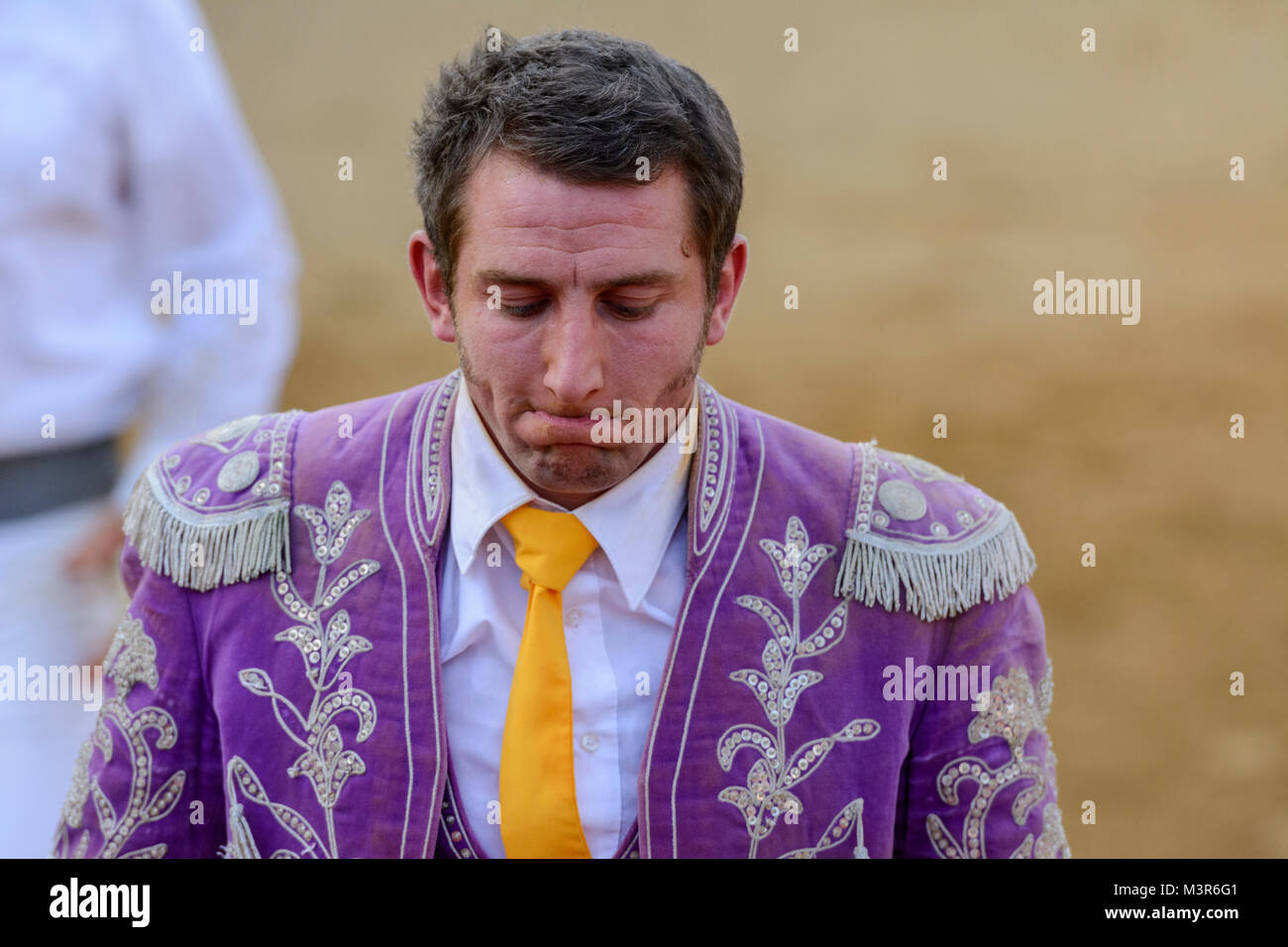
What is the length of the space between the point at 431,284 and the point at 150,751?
→ 0.68 metres

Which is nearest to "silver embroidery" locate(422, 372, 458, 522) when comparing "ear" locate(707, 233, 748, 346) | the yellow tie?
the yellow tie

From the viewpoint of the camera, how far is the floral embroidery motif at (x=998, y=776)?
1.88 meters

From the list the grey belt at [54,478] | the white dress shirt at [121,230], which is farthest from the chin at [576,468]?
the grey belt at [54,478]

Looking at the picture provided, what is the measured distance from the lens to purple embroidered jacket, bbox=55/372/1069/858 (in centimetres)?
182

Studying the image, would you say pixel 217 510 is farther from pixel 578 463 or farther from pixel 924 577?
pixel 924 577

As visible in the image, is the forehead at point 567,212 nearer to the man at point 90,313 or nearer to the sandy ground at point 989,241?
the man at point 90,313

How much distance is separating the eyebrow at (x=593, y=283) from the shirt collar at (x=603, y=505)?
0.81ft

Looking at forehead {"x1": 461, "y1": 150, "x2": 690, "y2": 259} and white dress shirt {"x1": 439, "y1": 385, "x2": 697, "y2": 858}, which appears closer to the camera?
forehead {"x1": 461, "y1": 150, "x2": 690, "y2": 259}

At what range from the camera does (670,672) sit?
181 cm

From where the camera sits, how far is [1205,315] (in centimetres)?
603

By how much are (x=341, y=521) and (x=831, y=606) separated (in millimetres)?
635

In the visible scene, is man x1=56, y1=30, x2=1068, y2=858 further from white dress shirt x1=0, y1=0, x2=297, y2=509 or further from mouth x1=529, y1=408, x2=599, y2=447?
white dress shirt x1=0, y1=0, x2=297, y2=509
